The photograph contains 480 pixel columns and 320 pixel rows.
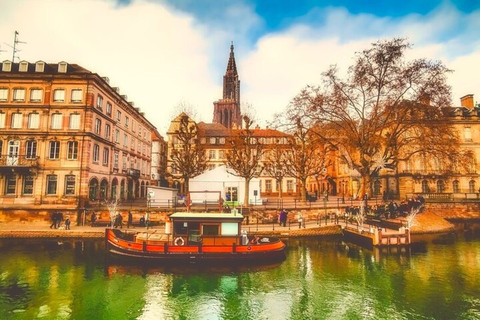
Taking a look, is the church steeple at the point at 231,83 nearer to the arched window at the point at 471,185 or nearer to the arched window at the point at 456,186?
the arched window at the point at 456,186

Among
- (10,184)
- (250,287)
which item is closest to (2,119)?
(10,184)

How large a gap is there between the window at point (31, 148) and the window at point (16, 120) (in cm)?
203

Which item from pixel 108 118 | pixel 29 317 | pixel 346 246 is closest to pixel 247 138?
pixel 346 246

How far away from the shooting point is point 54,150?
1154 inches

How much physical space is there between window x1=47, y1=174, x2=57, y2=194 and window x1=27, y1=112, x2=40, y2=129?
17.9 ft

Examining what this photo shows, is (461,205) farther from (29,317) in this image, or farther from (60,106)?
(60,106)

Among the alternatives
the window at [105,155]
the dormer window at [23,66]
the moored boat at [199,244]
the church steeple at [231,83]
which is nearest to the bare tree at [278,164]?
the moored boat at [199,244]

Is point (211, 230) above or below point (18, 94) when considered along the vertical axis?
below

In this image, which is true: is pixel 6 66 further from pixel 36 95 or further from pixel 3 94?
pixel 36 95

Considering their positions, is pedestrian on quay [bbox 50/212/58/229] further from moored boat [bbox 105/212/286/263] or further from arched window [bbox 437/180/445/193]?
arched window [bbox 437/180/445/193]

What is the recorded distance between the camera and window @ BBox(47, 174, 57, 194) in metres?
28.8

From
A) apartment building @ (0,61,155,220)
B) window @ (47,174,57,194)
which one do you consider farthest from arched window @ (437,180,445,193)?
window @ (47,174,57,194)

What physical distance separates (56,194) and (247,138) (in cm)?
2030

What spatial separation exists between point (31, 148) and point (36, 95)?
5652 millimetres
